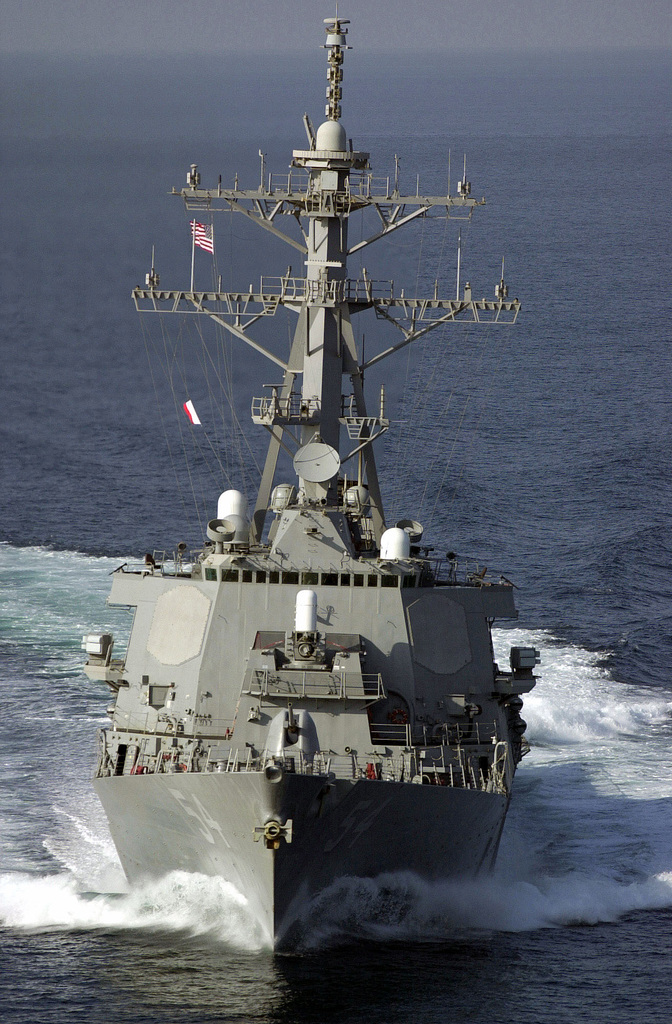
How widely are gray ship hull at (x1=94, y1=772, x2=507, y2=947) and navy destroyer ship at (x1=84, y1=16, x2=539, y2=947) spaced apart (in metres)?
0.03

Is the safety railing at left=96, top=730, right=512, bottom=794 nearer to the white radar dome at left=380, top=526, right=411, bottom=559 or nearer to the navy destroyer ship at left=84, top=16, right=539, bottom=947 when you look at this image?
the navy destroyer ship at left=84, top=16, right=539, bottom=947

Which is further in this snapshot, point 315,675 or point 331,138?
point 331,138

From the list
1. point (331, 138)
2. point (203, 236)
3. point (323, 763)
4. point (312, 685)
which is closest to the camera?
point (323, 763)

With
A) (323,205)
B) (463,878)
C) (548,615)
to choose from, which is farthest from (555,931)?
(548,615)

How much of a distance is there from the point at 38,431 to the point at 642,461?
1640 cm

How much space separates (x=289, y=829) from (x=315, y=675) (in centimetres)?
285

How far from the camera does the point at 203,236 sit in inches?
1027

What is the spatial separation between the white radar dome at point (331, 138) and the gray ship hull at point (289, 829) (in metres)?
9.99

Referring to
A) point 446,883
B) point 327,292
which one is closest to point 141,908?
point 446,883

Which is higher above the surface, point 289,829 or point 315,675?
point 315,675

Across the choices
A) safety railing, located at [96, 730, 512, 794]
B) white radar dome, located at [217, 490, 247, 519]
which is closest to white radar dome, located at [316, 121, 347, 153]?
white radar dome, located at [217, 490, 247, 519]

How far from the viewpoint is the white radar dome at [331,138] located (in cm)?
2484

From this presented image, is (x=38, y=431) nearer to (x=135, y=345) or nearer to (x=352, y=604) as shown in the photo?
(x=135, y=345)

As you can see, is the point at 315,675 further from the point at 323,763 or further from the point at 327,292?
the point at 327,292
